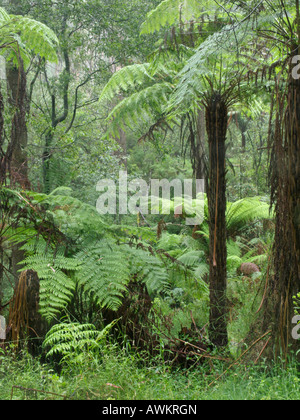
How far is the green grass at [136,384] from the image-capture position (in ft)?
6.98

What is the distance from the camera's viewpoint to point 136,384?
7.43 feet

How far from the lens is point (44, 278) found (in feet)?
10.4

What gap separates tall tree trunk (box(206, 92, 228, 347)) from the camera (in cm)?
322

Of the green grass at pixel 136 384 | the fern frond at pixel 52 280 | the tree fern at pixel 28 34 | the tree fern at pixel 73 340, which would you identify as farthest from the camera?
the tree fern at pixel 28 34

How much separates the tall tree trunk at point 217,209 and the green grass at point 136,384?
64 cm

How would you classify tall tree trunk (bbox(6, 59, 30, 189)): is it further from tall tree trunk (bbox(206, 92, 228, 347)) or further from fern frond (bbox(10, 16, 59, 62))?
tall tree trunk (bbox(206, 92, 228, 347))

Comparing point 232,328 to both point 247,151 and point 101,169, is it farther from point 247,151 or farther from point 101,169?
point 247,151

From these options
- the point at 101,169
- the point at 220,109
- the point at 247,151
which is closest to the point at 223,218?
the point at 220,109

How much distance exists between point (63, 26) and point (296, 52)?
5.17m

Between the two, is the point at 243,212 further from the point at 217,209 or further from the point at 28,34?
the point at 28,34

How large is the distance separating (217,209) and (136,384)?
153cm

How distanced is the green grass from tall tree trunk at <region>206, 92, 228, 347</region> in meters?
0.64

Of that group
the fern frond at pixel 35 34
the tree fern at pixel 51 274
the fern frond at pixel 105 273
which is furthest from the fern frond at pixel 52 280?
the fern frond at pixel 35 34

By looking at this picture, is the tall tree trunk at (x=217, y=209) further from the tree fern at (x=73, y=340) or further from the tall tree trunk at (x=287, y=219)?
the tree fern at (x=73, y=340)
